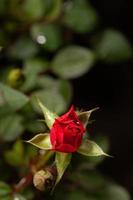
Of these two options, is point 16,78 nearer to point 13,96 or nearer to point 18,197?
point 13,96

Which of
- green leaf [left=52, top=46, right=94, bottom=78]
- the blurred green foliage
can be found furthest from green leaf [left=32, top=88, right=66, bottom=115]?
green leaf [left=52, top=46, right=94, bottom=78]

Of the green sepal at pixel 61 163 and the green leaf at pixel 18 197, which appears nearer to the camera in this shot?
the green sepal at pixel 61 163

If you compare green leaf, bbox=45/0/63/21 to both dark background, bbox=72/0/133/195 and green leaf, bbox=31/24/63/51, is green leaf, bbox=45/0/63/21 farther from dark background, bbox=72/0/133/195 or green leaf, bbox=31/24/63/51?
dark background, bbox=72/0/133/195

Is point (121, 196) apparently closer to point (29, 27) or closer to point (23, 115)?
point (23, 115)

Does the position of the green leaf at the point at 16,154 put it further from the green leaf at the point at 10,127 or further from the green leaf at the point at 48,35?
the green leaf at the point at 48,35

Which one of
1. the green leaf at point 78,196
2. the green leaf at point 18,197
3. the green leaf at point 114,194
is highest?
the green leaf at point 18,197

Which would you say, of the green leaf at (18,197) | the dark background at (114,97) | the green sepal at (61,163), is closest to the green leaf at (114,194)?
the dark background at (114,97)
